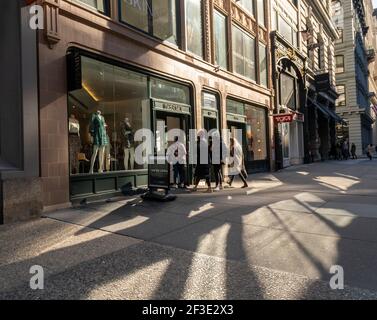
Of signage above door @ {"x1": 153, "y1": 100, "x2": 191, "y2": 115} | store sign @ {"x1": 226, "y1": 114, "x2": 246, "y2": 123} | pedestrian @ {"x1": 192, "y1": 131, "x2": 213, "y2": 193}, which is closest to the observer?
pedestrian @ {"x1": 192, "y1": 131, "x2": 213, "y2": 193}

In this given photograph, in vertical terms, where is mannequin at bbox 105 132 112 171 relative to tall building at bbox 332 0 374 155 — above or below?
below

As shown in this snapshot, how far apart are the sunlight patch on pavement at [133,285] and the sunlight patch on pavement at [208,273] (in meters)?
0.38

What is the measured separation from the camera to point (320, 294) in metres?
3.36

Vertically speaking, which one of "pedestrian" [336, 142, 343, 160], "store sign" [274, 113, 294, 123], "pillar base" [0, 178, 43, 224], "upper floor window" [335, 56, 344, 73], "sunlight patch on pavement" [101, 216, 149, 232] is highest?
"upper floor window" [335, 56, 344, 73]

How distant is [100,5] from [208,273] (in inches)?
331

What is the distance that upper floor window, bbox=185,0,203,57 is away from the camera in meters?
13.1

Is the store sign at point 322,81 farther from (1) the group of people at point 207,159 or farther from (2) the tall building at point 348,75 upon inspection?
(1) the group of people at point 207,159

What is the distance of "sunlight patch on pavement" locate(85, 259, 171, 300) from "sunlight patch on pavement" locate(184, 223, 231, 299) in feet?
1.24

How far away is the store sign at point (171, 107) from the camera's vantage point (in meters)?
11.2

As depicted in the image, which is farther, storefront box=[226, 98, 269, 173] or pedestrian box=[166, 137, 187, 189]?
storefront box=[226, 98, 269, 173]

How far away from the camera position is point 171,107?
38.8 feet

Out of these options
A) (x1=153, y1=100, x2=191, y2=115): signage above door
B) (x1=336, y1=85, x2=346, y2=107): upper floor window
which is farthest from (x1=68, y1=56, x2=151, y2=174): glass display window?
(x1=336, y1=85, x2=346, y2=107): upper floor window

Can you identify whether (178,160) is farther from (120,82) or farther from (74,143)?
(74,143)

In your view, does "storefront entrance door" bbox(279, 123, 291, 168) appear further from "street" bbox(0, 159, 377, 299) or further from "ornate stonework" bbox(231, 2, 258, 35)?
"street" bbox(0, 159, 377, 299)
